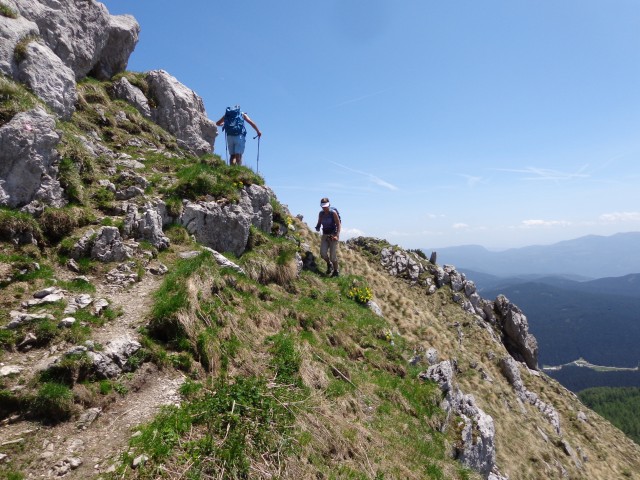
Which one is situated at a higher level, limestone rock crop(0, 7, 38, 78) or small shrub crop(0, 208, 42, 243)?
limestone rock crop(0, 7, 38, 78)

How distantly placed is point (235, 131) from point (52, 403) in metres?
16.8

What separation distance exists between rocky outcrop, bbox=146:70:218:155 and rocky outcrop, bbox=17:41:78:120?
8.30m

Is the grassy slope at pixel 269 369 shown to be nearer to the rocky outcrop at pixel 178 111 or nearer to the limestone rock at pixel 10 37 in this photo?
the limestone rock at pixel 10 37

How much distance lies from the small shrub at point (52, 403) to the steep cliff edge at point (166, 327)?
28mm

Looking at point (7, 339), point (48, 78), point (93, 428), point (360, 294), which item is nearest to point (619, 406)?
point (360, 294)

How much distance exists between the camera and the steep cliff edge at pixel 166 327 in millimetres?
6652

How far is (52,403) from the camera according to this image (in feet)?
21.3

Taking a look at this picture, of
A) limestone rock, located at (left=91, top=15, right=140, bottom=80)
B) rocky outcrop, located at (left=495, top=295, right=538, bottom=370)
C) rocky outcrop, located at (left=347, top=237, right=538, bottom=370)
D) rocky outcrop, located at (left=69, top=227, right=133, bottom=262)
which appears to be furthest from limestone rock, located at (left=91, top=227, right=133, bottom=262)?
rocky outcrop, located at (left=495, top=295, right=538, bottom=370)

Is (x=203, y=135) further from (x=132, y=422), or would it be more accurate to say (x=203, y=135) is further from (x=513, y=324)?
(x=513, y=324)

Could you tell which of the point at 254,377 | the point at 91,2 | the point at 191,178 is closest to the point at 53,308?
the point at 254,377

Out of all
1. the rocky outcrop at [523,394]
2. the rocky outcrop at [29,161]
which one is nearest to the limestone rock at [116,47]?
the rocky outcrop at [29,161]

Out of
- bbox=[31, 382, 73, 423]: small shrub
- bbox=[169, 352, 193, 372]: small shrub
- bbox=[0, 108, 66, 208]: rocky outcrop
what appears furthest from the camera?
bbox=[0, 108, 66, 208]: rocky outcrop

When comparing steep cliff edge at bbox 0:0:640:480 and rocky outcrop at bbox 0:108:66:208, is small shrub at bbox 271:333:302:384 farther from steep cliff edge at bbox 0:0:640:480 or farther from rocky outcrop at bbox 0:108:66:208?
rocky outcrop at bbox 0:108:66:208

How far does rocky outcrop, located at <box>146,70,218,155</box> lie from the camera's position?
24.3 meters
